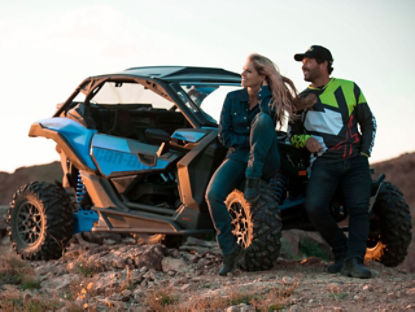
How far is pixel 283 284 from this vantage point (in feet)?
18.4

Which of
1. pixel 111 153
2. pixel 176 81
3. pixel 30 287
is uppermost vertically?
pixel 176 81

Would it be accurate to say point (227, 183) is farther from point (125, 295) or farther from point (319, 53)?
point (319, 53)

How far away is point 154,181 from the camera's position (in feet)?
25.8

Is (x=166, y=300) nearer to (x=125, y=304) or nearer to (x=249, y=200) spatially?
(x=125, y=304)

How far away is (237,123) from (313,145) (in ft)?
2.42

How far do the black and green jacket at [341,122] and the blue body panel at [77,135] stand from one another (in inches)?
109

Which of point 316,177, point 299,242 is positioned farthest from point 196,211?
point 299,242

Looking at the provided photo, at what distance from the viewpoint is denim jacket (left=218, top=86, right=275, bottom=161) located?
6309 millimetres

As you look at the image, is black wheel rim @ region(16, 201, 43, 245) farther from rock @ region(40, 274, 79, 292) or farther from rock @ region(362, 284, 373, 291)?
rock @ region(362, 284, 373, 291)

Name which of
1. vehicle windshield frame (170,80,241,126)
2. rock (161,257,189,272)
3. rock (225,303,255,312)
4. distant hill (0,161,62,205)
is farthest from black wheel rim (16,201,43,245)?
distant hill (0,161,62,205)

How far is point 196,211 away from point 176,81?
1511 millimetres

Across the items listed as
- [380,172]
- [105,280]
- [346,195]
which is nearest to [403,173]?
[380,172]

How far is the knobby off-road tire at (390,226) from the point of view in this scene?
23.6 ft

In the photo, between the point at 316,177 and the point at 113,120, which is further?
the point at 113,120
